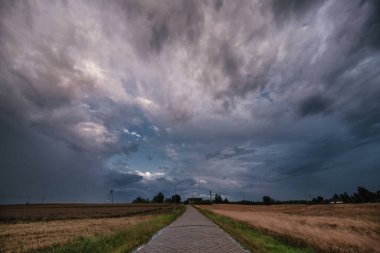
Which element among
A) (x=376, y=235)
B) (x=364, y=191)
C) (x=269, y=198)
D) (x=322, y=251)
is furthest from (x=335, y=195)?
(x=322, y=251)

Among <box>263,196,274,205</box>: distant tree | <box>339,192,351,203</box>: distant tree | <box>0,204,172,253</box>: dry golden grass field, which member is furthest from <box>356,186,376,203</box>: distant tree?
<box>0,204,172,253</box>: dry golden grass field

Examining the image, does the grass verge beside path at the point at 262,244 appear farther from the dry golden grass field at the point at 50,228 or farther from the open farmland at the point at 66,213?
the open farmland at the point at 66,213

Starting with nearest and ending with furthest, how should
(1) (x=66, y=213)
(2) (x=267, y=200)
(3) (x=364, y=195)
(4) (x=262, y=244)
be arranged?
(4) (x=262, y=244) < (1) (x=66, y=213) < (3) (x=364, y=195) < (2) (x=267, y=200)

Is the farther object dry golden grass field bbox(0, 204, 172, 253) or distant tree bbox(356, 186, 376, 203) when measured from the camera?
distant tree bbox(356, 186, 376, 203)

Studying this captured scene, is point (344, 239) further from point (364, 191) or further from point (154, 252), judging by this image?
point (364, 191)

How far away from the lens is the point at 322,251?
48.4 feet

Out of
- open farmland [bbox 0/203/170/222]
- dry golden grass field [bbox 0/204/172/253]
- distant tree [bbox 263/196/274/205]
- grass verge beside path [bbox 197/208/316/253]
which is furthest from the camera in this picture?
distant tree [bbox 263/196/274/205]

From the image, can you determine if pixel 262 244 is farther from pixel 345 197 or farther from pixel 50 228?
pixel 345 197

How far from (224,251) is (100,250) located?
16.1 ft

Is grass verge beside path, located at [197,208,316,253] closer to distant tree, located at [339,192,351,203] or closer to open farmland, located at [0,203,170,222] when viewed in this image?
open farmland, located at [0,203,170,222]

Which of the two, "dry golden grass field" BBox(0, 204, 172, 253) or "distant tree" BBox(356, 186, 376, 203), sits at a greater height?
"distant tree" BBox(356, 186, 376, 203)

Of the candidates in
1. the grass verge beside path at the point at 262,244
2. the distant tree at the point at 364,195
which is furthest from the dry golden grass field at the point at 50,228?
the distant tree at the point at 364,195

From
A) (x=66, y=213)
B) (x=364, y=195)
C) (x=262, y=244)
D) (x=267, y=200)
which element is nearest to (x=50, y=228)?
(x=262, y=244)

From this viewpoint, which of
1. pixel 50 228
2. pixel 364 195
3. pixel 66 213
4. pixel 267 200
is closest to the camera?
pixel 50 228
